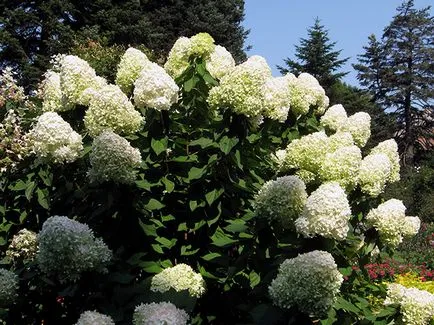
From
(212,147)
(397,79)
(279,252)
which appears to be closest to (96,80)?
(212,147)

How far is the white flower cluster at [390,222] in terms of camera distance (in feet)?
12.0

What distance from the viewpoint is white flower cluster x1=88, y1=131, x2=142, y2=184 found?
305cm

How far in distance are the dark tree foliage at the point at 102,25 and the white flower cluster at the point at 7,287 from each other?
21542mm

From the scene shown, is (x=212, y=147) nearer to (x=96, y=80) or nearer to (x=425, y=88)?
(x=96, y=80)

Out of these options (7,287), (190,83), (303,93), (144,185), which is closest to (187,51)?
(190,83)

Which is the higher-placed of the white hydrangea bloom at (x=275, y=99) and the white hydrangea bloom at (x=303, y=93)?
the white hydrangea bloom at (x=303, y=93)

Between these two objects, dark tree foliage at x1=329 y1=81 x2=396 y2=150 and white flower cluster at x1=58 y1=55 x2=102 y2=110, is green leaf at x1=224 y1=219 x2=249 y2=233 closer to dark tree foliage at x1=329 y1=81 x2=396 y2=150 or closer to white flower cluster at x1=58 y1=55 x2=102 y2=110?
white flower cluster at x1=58 y1=55 x2=102 y2=110

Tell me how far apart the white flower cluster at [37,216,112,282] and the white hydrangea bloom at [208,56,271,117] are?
45.8 inches

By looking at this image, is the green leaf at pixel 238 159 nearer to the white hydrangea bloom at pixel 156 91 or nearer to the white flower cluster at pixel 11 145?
the white hydrangea bloom at pixel 156 91

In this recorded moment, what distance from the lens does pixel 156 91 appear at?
11.5 feet

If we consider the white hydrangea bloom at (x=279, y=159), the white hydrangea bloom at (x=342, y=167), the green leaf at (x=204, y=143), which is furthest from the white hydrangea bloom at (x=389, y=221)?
the green leaf at (x=204, y=143)

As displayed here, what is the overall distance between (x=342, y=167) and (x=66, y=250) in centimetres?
162

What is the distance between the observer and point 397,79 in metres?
37.1

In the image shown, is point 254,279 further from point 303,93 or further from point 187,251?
point 303,93
